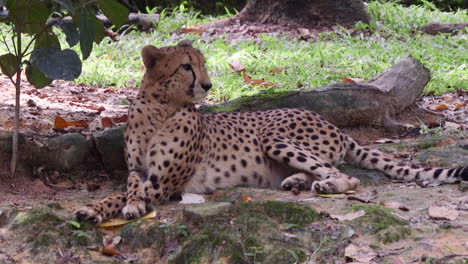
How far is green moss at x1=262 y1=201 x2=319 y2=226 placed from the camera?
3.46 m

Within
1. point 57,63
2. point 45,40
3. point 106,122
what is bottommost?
point 106,122

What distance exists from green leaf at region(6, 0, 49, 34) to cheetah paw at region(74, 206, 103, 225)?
1360 millimetres

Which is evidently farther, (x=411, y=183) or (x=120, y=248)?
(x=411, y=183)

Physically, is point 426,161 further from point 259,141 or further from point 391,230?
point 391,230

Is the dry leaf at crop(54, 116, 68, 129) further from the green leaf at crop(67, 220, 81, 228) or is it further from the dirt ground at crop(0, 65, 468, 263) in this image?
the green leaf at crop(67, 220, 81, 228)

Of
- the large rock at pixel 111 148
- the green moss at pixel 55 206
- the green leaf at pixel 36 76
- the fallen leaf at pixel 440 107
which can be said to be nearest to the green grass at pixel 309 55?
the fallen leaf at pixel 440 107

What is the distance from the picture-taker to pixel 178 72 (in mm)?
4527

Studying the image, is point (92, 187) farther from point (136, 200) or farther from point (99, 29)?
point (99, 29)

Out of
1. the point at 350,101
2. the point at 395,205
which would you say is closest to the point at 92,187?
the point at 395,205

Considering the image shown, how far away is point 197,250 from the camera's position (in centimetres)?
325

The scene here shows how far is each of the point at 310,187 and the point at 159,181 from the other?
1.17 metres

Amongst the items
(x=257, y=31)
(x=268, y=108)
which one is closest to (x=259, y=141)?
(x=268, y=108)

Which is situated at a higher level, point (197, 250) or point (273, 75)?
point (273, 75)

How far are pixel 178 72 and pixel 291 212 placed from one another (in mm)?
1546
